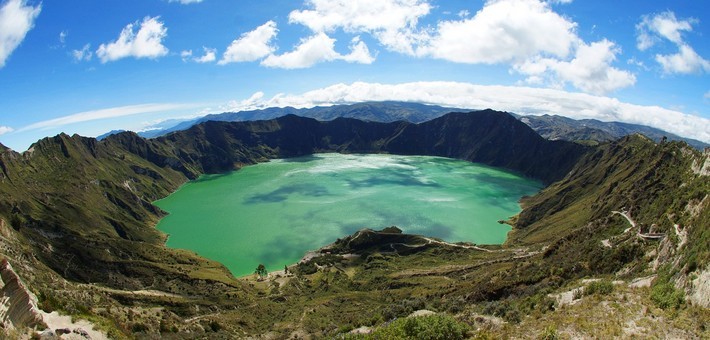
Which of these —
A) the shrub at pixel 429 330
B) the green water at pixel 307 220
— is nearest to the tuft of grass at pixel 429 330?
the shrub at pixel 429 330

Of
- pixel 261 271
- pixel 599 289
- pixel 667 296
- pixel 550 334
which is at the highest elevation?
pixel 667 296

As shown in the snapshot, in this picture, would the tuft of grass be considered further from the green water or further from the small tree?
the green water

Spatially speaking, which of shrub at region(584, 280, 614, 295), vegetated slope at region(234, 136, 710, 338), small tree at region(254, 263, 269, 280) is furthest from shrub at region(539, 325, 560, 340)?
small tree at region(254, 263, 269, 280)

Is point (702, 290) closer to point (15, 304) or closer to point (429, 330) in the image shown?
point (429, 330)

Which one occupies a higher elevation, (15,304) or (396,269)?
(15,304)

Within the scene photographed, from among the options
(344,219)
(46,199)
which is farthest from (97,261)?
(344,219)

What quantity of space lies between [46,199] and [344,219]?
98.5 metres

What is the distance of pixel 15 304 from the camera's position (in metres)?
24.4

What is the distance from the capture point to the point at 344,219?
6004 inches

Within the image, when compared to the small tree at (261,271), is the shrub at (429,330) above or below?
above

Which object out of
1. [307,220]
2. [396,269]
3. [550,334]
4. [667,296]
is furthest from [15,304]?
[307,220]

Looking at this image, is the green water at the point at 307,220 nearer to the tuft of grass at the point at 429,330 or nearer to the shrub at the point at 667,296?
the tuft of grass at the point at 429,330

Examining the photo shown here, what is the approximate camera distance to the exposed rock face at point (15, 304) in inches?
930

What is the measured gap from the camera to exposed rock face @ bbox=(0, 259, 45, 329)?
23.6m
